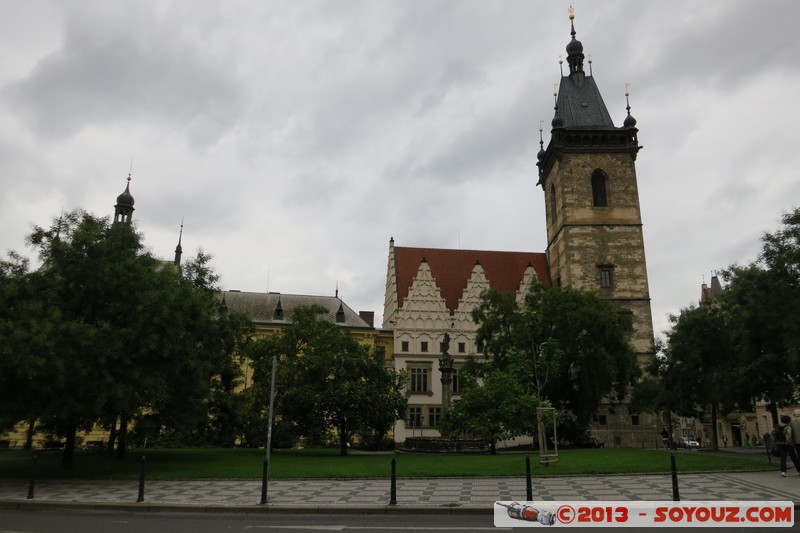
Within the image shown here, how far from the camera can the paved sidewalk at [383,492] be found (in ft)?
41.0

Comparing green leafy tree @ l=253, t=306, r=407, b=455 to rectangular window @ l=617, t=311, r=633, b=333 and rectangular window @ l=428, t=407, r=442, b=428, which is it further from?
rectangular window @ l=617, t=311, r=633, b=333

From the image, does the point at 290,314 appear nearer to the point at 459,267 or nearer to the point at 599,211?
the point at 459,267

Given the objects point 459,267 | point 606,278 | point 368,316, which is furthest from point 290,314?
point 606,278

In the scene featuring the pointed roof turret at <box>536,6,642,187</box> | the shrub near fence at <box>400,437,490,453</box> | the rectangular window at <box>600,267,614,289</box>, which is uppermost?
the pointed roof turret at <box>536,6,642,187</box>

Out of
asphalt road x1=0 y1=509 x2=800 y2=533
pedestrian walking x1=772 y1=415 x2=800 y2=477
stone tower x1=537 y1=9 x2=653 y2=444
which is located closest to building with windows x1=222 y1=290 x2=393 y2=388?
stone tower x1=537 y1=9 x2=653 y2=444

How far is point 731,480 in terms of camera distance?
15.8 meters

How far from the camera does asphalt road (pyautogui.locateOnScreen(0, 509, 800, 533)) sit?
32.0 feet

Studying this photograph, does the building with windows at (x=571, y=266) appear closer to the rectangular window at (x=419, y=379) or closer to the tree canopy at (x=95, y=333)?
the rectangular window at (x=419, y=379)

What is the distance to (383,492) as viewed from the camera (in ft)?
48.1

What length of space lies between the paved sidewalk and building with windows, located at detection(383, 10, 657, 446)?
30546 millimetres

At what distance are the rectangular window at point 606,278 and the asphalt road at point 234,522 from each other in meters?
41.8

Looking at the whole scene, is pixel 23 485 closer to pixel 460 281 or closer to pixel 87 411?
pixel 87 411

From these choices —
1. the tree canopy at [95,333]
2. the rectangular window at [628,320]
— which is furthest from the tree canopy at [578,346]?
the tree canopy at [95,333]

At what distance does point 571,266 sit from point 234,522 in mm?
43158
